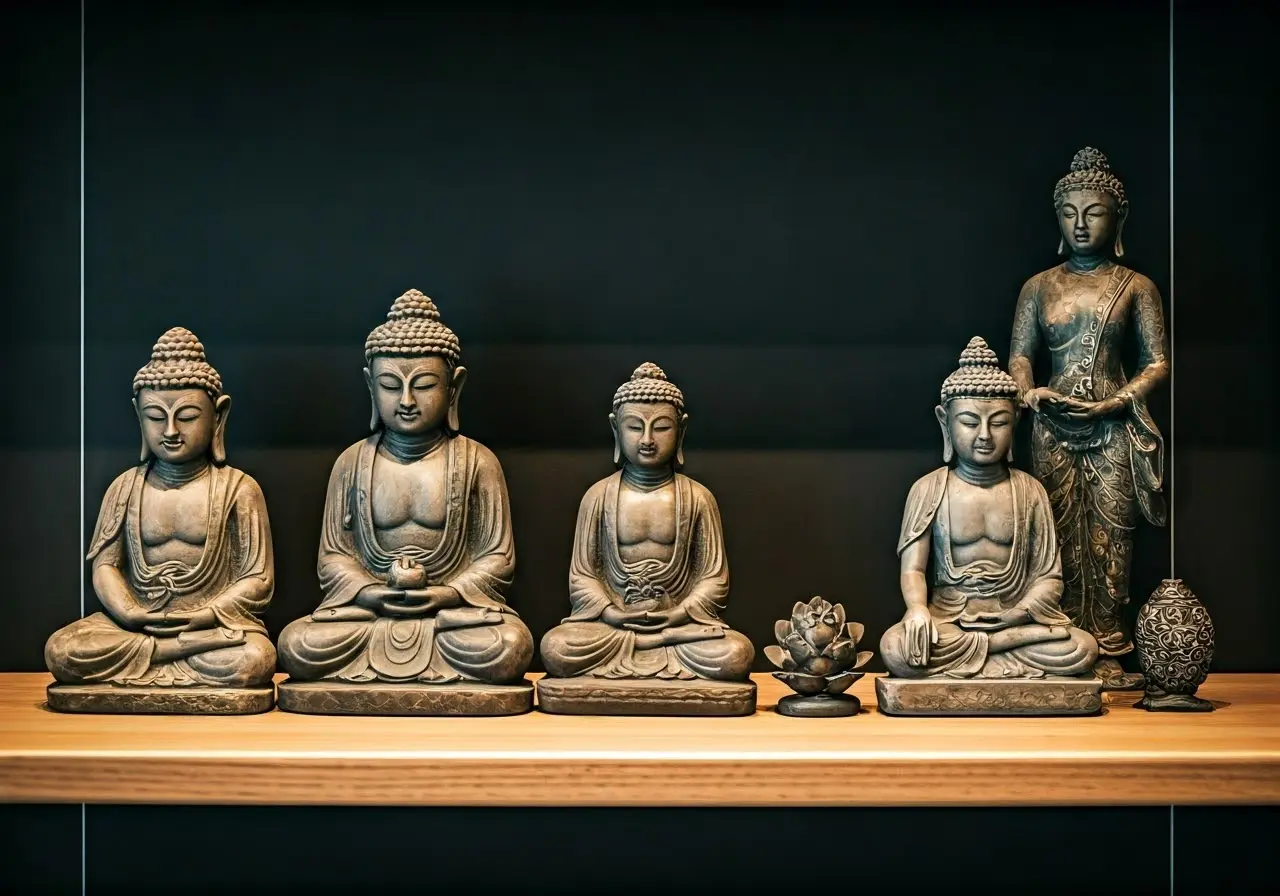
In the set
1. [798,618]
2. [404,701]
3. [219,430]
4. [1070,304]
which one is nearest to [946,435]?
[1070,304]

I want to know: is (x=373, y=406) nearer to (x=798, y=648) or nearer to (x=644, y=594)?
(x=644, y=594)

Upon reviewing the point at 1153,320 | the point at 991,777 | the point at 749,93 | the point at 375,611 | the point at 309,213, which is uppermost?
the point at 749,93

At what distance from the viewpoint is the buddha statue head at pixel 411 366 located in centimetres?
353

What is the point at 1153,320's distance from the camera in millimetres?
3717

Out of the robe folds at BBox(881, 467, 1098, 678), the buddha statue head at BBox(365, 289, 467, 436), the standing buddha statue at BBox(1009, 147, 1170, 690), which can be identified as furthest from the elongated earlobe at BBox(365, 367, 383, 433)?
the standing buddha statue at BBox(1009, 147, 1170, 690)

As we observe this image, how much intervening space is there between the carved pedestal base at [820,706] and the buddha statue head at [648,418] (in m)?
0.63

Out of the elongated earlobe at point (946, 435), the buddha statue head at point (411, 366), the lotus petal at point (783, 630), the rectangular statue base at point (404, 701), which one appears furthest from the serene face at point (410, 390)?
the elongated earlobe at point (946, 435)

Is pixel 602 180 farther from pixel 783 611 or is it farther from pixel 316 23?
pixel 783 611

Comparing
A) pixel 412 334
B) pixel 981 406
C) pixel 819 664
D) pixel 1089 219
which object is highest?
pixel 1089 219

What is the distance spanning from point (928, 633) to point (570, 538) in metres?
1.04

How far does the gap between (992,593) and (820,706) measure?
519 millimetres

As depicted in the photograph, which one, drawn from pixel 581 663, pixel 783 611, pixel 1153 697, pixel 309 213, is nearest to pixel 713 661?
pixel 581 663

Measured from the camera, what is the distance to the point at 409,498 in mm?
3566

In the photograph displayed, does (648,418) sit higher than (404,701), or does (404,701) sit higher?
(648,418)
